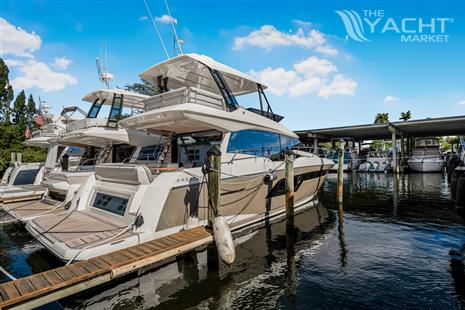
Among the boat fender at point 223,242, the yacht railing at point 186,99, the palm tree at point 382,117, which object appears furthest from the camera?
the palm tree at point 382,117

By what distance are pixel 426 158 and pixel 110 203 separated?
34.5m

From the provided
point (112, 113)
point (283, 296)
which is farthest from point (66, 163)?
point (283, 296)

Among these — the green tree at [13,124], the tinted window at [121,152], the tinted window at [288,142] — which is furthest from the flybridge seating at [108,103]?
the green tree at [13,124]

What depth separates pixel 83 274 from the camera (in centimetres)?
399

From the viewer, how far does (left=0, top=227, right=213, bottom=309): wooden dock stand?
3510mm

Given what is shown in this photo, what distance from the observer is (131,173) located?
6.73 metres

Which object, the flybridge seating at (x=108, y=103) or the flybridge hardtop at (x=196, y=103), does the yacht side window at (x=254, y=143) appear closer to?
the flybridge hardtop at (x=196, y=103)

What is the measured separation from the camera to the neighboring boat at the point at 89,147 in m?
9.05

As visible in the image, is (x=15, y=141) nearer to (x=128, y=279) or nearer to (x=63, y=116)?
(x=63, y=116)

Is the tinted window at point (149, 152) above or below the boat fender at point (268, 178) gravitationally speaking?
above

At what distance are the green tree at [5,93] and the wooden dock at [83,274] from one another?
47065 millimetres

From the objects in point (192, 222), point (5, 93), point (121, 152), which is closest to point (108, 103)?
point (121, 152)

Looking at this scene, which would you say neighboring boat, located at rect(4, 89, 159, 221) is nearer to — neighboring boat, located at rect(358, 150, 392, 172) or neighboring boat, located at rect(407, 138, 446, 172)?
neighboring boat, located at rect(358, 150, 392, 172)

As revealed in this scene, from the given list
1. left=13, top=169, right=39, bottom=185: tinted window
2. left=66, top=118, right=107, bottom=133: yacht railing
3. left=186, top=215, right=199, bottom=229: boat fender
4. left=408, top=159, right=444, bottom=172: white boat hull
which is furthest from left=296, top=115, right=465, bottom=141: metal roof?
left=13, top=169, right=39, bottom=185: tinted window
